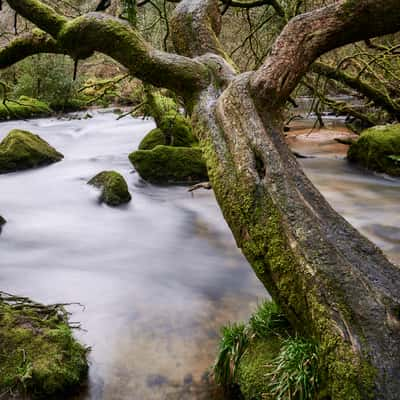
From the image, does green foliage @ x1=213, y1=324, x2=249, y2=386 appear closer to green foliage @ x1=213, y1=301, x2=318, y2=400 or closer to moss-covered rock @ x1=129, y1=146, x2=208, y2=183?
green foliage @ x1=213, y1=301, x2=318, y2=400

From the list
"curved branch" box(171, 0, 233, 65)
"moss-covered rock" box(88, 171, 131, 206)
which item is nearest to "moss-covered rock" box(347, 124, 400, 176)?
"moss-covered rock" box(88, 171, 131, 206)

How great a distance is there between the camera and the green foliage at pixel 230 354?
3582 mm

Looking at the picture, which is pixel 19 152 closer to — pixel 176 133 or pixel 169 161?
pixel 176 133

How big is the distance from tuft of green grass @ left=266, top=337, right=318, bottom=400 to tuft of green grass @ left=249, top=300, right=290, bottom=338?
302 millimetres

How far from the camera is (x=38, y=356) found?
3738 mm

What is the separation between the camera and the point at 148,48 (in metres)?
3.43

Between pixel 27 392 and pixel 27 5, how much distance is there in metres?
3.11

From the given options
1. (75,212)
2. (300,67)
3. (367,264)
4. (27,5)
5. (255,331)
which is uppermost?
(27,5)

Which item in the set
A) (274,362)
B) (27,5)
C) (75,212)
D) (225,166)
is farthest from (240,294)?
(75,212)

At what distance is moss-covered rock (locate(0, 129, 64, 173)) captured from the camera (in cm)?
1183

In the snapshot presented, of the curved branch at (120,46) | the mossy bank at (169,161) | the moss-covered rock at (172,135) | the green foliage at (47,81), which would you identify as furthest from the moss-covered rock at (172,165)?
the green foliage at (47,81)

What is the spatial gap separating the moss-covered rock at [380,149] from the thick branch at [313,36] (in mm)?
7931

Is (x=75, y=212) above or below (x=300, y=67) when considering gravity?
below

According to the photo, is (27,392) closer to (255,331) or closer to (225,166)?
(255,331)
